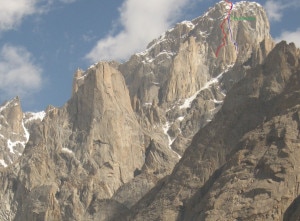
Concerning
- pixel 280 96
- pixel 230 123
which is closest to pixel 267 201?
pixel 280 96

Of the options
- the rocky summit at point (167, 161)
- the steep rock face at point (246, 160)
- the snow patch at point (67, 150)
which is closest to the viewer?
the steep rock face at point (246, 160)

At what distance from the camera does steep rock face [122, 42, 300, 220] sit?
276 ft

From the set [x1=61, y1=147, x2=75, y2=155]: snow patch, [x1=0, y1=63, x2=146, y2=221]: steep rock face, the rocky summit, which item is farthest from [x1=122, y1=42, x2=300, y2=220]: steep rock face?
[x1=61, y1=147, x2=75, y2=155]: snow patch

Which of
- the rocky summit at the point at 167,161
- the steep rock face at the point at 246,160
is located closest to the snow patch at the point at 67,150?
the rocky summit at the point at 167,161

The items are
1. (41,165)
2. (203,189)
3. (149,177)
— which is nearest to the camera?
(203,189)

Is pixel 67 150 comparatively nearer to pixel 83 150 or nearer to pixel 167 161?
pixel 83 150

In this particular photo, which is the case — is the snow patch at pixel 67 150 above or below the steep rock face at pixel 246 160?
above

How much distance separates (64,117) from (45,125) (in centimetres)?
421

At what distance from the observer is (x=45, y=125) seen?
641 ft

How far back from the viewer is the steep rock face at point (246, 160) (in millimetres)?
84062

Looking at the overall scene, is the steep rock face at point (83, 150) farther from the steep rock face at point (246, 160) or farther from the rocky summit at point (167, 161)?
the steep rock face at point (246, 160)

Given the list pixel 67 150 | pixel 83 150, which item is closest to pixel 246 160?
pixel 83 150

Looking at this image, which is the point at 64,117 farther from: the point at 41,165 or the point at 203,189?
the point at 203,189

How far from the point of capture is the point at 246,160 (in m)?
89.6
